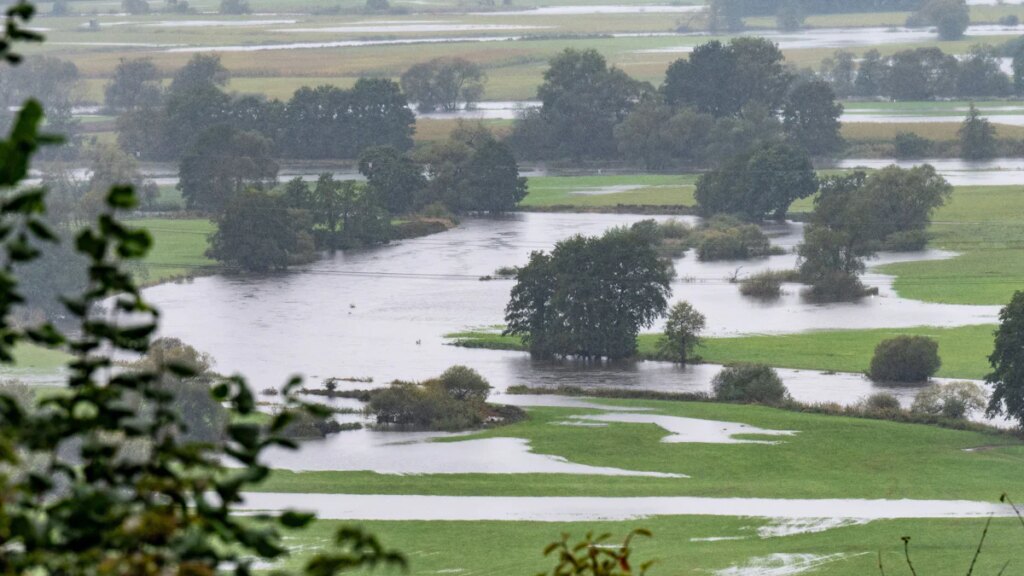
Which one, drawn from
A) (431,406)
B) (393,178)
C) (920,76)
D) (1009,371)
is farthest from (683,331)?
(920,76)

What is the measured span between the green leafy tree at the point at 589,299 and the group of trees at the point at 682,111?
40.5m

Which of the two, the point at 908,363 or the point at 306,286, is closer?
the point at 908,363

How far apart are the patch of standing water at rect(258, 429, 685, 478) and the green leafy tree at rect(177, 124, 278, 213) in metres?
41.9

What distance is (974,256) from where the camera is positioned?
67.4m

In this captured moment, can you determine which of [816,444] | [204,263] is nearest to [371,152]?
[204,263]

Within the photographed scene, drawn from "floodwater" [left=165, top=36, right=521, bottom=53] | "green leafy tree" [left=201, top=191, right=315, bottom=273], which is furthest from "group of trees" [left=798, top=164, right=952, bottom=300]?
"floodwater" [left=165, top=36, right=521, bottom=53]

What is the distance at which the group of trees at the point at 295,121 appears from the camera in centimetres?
9969

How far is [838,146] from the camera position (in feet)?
326

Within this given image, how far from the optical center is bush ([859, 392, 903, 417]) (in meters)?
44.2

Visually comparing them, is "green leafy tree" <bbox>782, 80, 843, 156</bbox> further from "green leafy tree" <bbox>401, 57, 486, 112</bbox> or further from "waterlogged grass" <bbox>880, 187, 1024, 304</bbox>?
"green leafy tree" <bbox>401, 57, 486, 112</bbox>

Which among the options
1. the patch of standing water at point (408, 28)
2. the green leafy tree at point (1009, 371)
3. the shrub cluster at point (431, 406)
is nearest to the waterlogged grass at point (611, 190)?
the shrub cluster at point (431, 406)

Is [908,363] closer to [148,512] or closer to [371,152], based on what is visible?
[371,152]

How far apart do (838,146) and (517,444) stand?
200ft

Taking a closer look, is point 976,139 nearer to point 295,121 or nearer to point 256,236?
point 295,121
